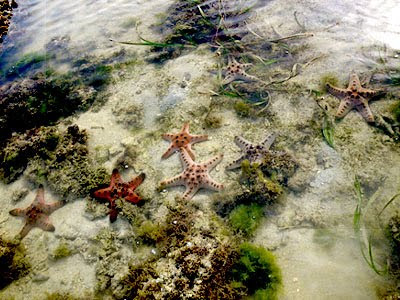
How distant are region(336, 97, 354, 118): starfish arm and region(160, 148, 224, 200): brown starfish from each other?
217 cm

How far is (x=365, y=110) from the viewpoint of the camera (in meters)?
5.75

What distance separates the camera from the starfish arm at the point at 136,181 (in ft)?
18.6

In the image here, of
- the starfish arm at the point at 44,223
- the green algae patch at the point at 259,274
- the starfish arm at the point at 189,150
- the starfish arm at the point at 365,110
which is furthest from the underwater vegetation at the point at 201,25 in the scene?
the green algae patch at the point at 259,274

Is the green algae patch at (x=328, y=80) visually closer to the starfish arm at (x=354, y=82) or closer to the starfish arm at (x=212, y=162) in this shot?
the starfish arm at (x=354, y=82)

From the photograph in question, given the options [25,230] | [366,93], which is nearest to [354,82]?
[366,93]

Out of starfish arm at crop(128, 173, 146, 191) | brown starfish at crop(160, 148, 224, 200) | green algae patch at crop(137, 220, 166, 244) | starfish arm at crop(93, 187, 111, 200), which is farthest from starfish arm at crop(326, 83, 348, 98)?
starfish arm at crop(93, 187, 111, 200)

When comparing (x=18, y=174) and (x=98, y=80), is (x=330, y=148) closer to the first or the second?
(x=98, y=80)

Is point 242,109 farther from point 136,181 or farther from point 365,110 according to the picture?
point 136,181

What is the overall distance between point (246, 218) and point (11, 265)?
149 inches

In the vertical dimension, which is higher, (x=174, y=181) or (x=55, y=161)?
(x=55, y=161)

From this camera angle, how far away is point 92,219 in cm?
561

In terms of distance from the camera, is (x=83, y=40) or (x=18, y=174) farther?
(x=83, y=40)

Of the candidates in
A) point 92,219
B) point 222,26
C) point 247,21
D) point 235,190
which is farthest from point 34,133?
point 247,21

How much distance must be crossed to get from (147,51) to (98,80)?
1359mm
